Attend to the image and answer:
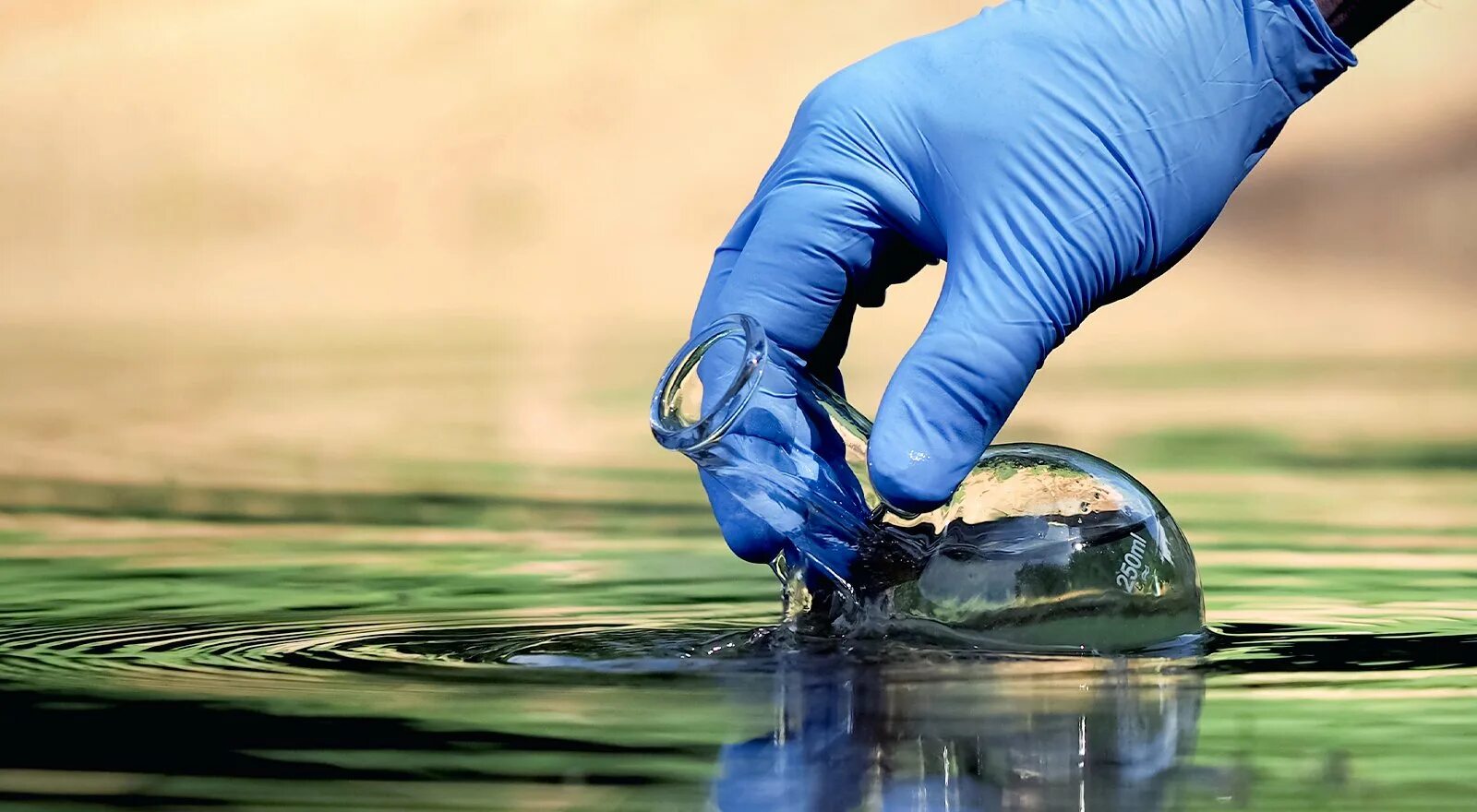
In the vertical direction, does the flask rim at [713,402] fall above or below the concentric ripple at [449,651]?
above

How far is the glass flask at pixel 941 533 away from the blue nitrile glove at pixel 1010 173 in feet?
0.18

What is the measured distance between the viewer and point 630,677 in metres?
1.83

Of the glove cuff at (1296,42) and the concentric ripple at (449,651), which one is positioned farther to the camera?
the glove cuff at (1296,42)

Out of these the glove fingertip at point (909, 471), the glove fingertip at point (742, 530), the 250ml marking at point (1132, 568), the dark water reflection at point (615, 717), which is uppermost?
the glove fingertip at point (909, 471)

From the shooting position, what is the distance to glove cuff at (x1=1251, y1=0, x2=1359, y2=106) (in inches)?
83.6

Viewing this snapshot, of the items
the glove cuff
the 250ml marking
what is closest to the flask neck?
the 250ml marking

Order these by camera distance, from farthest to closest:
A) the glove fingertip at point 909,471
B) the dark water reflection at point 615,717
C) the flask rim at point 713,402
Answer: the glove fingertip at point 909,471
the flask rim at point 713,402
the dark water reflection at point 615,717

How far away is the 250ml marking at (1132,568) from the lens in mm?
1954

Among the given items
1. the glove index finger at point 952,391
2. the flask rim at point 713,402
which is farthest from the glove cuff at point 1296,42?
the flask rim at point 713,402

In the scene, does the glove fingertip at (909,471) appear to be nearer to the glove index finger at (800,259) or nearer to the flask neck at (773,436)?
the flask neck at (773,436)

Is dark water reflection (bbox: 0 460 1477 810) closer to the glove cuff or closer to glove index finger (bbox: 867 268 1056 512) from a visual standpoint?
glove index finger (bbox: 867 268 1056 512)

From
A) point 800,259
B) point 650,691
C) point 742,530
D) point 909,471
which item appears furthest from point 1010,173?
point 650,691

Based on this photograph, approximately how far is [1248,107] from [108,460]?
8.70ft

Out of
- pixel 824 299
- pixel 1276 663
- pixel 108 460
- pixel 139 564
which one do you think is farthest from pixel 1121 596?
pixel 108 460
